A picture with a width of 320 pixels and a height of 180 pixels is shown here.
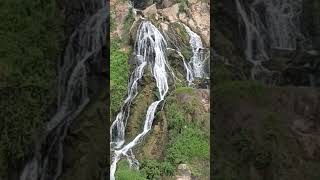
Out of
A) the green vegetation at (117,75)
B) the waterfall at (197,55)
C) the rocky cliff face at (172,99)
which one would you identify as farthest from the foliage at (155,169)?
the waterfall at (197,55)

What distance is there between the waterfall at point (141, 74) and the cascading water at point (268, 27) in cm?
228

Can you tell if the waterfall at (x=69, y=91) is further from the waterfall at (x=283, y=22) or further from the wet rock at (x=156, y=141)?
the waterfall at (x=283, y=22)

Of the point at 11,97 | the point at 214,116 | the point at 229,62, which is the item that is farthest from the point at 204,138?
the point at 11,97

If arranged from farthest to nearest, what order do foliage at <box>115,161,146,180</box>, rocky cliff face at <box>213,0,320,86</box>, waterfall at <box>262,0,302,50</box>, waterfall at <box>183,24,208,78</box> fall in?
waterfall at <box>262,0,302,50</box>
rocky cliff face at <box>213,0,320,86</box>
waterfall at <box>183,24,208,78</box>
foliage at <box>115,161,146,180</box>

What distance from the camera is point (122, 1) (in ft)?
37.3

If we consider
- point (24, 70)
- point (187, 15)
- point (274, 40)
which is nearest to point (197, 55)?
point (187, 15)

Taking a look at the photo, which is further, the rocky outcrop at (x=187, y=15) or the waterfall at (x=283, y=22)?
the waterfall at (x=283, y=22)

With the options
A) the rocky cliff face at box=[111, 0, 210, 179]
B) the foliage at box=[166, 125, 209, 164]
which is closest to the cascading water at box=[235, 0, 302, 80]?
the rocky cliff face at box=[111, 0, 210, 179]

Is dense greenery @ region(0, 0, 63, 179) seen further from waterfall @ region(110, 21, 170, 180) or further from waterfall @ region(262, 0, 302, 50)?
waterfall @ region(262, 0, 302, 50)

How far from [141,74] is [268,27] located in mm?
3854

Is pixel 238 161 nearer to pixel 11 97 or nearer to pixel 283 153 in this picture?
pixel 283 153

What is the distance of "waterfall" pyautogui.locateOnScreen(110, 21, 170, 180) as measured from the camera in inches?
364

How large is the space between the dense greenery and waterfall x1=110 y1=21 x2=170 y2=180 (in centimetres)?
150

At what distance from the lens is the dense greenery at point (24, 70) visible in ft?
28.1
